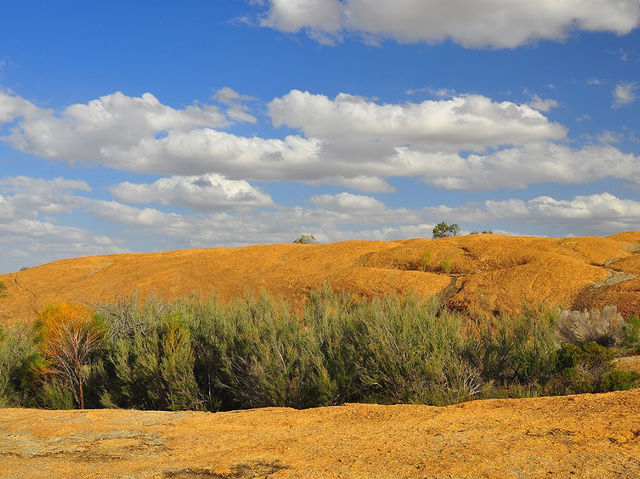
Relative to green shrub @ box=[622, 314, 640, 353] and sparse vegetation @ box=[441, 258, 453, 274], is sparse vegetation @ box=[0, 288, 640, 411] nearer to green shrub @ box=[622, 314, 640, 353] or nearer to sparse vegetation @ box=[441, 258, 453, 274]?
green shrub @ box=[622, 314, 640, 353]

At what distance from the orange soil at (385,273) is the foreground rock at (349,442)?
11384mm

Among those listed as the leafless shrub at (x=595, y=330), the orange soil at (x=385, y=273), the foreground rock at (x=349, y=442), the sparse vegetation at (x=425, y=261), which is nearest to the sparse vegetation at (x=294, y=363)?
the foreground rock at (x=349, y=442)

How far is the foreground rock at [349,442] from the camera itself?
5.97 meters

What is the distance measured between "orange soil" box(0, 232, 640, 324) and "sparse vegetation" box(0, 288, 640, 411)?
19.8 ft

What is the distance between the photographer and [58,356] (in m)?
15.4

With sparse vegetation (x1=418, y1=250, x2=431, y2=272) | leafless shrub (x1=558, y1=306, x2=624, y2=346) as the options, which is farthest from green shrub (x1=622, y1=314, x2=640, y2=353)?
sparse vegetation (x1=418, y1=250, x2=431, y2=272)

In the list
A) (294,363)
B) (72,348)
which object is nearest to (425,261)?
(294,363)

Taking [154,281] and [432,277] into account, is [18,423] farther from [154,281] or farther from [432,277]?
[154,281]

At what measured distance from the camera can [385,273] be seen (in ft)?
99.2

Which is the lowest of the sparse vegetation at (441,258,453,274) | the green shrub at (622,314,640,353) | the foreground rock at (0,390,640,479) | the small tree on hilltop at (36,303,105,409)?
the green shrub at (622,314,640,353)

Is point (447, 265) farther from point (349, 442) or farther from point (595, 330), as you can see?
point (349, 442)

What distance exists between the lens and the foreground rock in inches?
235

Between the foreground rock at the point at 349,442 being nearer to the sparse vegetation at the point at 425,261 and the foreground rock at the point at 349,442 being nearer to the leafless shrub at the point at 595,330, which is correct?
the leafless shrub at the point at 595,330

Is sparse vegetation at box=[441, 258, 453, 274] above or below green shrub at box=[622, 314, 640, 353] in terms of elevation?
above
